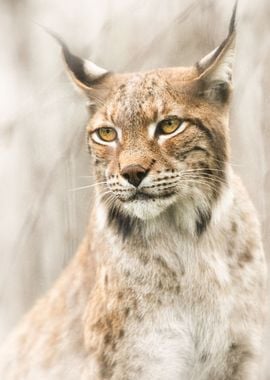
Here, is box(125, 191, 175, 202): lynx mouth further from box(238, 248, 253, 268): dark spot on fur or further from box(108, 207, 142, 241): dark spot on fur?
box(238, 248, 253, 268): dark spot on fur

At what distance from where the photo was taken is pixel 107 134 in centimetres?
221

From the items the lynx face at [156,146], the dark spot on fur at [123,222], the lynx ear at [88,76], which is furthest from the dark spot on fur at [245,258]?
the lynx ear at [88,76]

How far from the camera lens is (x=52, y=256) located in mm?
2361

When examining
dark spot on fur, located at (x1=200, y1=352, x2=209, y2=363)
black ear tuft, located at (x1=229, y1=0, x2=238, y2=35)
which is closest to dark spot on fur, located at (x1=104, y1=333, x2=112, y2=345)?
dark spot on fur, located at (x1=200, y1=352, x2=209, y2=363)

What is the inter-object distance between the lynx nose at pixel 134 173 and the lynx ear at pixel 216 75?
27 centimetres

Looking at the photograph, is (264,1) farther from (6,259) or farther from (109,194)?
(6,259)

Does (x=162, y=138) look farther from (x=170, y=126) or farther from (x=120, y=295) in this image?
(x=120, y=295)

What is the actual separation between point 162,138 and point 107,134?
152mm

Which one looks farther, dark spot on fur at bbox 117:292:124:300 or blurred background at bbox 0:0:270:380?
blurred background at bbox 0:0:270:380

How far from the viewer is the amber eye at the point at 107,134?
2.20m

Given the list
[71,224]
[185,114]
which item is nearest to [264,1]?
[185,114]

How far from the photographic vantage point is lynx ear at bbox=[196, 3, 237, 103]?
2.19 m

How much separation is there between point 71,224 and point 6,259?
0.23 m

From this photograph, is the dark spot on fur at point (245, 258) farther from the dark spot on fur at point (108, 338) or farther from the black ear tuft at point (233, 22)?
the black ear tuft at point (233, 22)
